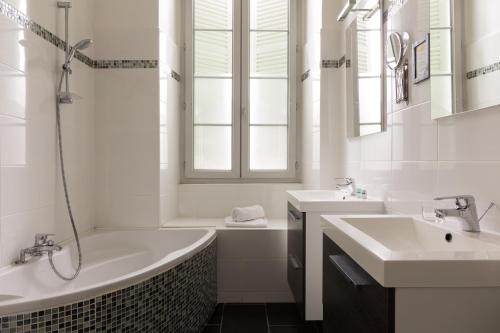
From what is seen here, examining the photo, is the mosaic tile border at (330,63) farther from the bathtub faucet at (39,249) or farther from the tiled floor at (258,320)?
the bathtub faucet at (39,249)

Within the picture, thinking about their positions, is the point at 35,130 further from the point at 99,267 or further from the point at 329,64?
the point at 329,64

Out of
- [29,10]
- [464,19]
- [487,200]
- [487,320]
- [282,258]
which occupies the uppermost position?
[29,10]

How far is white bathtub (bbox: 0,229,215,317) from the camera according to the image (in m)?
1.51

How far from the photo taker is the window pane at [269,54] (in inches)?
139

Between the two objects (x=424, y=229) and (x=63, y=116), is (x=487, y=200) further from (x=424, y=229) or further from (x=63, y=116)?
(x=63, y=116)

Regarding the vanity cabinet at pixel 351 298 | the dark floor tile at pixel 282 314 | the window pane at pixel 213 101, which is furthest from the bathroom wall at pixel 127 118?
the vanity cabinet at pixel 351 298

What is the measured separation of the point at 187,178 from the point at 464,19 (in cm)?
262

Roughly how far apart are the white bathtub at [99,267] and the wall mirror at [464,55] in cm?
148

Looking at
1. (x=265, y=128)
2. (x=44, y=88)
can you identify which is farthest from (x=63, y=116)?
(x=265, y=128)

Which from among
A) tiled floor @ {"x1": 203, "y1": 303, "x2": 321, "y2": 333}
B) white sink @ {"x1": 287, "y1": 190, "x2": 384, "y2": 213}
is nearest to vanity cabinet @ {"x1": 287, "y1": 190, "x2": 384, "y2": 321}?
white sink @ {"x1": 287, "y1": 190, "x2": 384, "y2": 213}

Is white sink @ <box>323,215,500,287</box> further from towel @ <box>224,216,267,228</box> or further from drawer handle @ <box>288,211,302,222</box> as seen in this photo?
towel @ <box>224,216,267,228</box>

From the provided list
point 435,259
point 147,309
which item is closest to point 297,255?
point 147,309

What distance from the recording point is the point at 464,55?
134 cm

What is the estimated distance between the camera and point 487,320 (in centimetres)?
86
